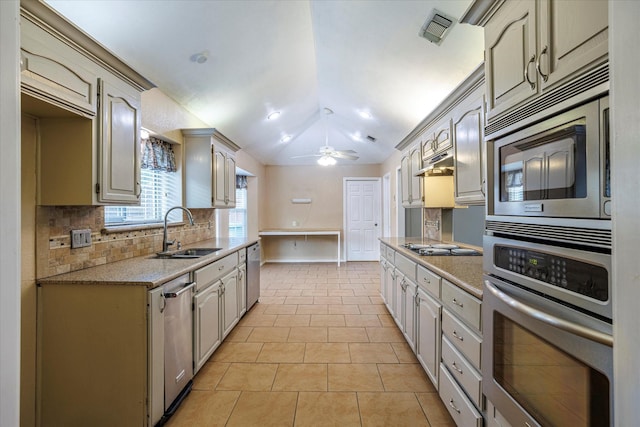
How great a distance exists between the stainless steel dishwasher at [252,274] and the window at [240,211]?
209 cm

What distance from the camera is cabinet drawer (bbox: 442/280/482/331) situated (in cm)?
138

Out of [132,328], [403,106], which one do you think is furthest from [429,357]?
[403,106]

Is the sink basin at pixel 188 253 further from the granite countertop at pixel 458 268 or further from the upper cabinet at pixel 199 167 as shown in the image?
the granite countertop at pixel 458 268

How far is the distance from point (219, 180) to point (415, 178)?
2235 millimetres

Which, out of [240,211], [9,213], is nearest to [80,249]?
[9,213]

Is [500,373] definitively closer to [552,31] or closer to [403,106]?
[552,31]

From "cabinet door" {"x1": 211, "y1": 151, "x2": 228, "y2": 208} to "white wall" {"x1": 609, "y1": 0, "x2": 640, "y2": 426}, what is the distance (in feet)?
10.6

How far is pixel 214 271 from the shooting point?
240 cm

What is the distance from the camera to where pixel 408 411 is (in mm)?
1835

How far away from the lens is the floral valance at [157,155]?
273 cm

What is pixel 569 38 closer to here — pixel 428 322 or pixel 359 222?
pixel 428 322

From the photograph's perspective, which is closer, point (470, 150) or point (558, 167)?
point (558, 167)

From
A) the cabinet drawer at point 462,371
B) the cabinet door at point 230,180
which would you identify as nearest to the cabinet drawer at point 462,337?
the cabinet drawer at point 462,371

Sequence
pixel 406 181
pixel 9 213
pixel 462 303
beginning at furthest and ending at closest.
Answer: pixel 406 181
pixel 462 303
pixel 9 213
